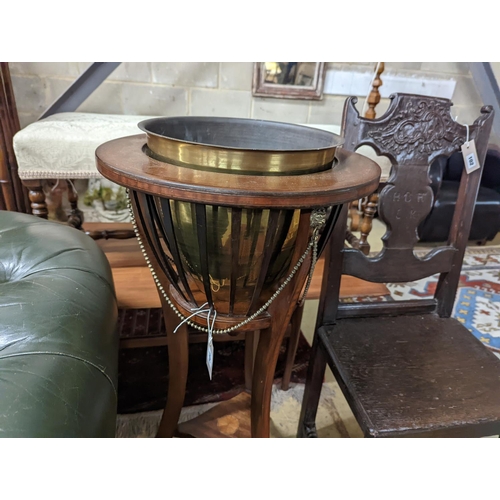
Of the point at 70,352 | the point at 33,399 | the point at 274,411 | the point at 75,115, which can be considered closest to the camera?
the point at 33,399

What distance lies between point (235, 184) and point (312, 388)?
0.77m

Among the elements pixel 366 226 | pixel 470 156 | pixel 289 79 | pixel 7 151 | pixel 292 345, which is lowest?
pixel 292 345

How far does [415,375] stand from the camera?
2.97 feet

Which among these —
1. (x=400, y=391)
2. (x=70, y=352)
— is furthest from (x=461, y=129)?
(x=70, y=352)

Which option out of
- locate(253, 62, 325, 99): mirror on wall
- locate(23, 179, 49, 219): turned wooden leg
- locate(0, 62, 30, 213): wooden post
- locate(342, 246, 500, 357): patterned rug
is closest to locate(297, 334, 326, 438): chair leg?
locate(342, 246, 500, 357): patterned rug

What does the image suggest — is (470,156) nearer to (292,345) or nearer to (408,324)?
(408,324)

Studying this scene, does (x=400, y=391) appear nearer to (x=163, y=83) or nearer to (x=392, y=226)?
(x=392, y=226)

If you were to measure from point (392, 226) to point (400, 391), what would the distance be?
17.1 inches

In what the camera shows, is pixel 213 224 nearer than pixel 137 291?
Yes

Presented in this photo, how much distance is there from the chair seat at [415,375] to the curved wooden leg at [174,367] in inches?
14.8

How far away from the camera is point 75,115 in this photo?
1782 millimetres

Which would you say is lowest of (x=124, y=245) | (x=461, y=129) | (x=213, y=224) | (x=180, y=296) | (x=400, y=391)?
(x=124, y=245)

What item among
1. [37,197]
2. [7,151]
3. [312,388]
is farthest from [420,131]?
[7,151]

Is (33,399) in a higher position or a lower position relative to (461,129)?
lower
